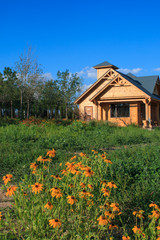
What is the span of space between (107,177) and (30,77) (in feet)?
76.5

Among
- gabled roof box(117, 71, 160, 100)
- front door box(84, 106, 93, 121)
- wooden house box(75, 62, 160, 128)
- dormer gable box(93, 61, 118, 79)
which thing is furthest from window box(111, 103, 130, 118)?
dormer gable box(93, 61, 118, 79)

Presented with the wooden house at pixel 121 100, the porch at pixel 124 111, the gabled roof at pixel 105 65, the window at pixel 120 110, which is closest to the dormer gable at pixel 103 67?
the gabled roof at pixel 105 65

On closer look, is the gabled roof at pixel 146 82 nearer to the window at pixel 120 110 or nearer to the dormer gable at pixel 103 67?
the dormer gable at pixel 103 67

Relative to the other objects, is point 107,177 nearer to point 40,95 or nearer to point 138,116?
point 138,116

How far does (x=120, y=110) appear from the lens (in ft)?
76.7

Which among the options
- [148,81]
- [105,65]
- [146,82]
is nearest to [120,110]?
[146,82]

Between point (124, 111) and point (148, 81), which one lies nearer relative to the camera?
point (124, 111)

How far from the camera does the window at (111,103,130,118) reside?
23.1 metres

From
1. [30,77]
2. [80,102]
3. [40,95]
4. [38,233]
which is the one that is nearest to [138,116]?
[80,102]

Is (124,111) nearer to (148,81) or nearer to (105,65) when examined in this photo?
(148,81)

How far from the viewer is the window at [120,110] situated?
75.6 ft

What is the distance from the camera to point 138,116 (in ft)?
73.5

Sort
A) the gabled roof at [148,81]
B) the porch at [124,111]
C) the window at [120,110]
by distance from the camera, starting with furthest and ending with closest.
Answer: the gabled roof at [148,81]
the window at [120,110]
the porch at [124,111]

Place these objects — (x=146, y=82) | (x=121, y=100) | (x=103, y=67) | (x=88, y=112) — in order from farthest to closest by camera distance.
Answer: (x=103, y=67)
(x=88, y=112)
(x=146, y=82)
(x=121, y=100)
